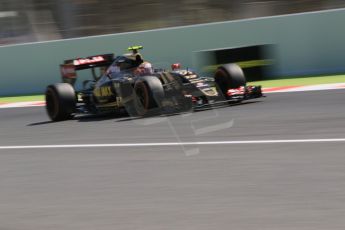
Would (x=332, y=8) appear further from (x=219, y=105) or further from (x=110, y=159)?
(x=110, y=159)

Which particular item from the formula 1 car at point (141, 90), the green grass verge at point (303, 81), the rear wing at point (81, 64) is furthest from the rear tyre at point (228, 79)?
the green grass verge at point (303, 81)

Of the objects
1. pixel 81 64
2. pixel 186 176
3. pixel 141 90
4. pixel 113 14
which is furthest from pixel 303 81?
pixel 186 176

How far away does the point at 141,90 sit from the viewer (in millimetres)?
11375

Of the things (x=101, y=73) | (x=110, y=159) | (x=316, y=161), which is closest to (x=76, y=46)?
(x=101, y=73)

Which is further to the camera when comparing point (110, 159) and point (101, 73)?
point (101, 73)

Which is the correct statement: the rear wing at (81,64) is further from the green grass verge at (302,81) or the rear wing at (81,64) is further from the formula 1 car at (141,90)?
the green grass verge at (302,81)

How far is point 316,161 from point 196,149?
68.7 inches

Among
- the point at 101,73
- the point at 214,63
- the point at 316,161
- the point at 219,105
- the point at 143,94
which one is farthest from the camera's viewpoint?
the point at 214,63

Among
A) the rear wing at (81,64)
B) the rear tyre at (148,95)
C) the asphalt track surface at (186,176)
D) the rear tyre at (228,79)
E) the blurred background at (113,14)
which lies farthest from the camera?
the blurred background at (113,14)

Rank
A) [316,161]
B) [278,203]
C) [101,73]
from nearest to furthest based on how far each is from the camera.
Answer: [278,203] → [316,161] → [101,73]

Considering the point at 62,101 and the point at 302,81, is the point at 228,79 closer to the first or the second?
the point at 62,101

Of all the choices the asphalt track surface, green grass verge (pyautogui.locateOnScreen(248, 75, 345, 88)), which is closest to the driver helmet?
the asphalt track surface

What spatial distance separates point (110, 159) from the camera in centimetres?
796

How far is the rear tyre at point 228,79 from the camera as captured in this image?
1189 cm
